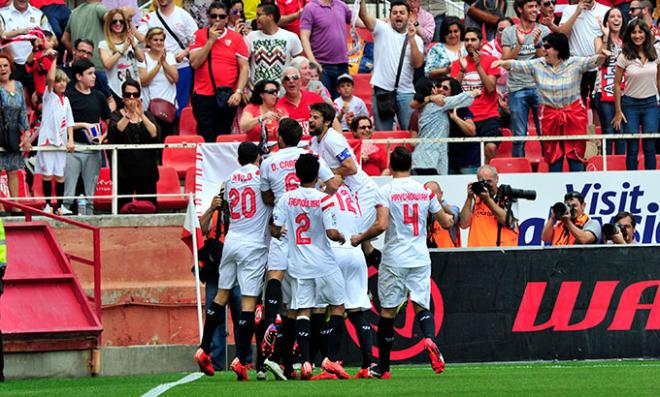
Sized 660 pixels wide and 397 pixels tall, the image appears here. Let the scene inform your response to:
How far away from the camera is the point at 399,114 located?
72.0ft

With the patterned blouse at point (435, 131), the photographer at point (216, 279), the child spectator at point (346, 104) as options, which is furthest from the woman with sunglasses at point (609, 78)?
the photographer at point (216, 279)

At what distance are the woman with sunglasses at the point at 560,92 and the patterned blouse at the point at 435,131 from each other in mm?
842

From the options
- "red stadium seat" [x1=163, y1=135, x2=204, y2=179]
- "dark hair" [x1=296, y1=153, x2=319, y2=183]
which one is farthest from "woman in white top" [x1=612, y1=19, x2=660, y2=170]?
"dark hair" [x1=296, y1=153, x2=319, y2=183]

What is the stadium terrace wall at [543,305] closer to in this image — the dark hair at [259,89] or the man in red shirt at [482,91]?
the dark hair at [259,89]

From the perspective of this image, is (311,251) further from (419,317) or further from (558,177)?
(558,177)

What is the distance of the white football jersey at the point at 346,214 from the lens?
14297 mm

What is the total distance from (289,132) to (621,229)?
18.9ft

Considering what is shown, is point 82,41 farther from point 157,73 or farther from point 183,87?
point 183,87

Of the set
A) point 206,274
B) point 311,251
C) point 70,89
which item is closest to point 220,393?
point 311,251

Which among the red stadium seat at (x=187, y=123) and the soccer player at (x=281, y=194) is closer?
the soccer player at (x=281, y=194)

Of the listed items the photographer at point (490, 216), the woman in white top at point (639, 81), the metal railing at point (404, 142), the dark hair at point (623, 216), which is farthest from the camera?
the woman in white top at point (639, 81)

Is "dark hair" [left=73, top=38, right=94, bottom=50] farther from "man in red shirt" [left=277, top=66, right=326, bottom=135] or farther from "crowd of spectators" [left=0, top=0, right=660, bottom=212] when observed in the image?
"man in red shirt" [left=277, top=66, right=326, bottom=135]

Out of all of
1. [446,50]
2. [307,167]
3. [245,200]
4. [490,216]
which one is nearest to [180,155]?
[446,50]

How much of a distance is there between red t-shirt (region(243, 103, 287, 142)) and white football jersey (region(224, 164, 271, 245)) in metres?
4.63
